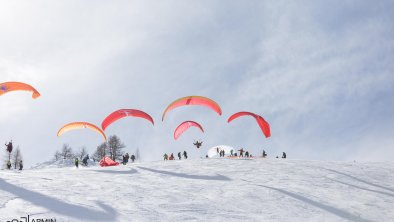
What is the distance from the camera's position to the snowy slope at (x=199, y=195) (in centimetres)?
1201

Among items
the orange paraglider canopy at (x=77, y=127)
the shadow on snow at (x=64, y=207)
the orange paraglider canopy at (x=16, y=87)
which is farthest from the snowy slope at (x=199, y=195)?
→ the orange paraglider canopy at (x=77, y=127)

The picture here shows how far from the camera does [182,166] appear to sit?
2420 cm

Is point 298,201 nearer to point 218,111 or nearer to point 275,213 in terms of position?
point 275,213

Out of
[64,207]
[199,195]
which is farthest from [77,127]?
[64,207]

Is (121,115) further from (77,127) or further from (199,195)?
(199,195)

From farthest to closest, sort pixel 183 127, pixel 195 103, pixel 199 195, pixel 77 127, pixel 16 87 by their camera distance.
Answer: pixel 183 127 < pixel 77 127 < pixel 195 103 < pixel 16 87 < pixel 199 195

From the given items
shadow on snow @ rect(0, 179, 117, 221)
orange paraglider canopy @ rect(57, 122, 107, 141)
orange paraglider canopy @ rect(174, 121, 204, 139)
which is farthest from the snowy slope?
orange paraglider canopy @ rect(174, 121, 204, 139)

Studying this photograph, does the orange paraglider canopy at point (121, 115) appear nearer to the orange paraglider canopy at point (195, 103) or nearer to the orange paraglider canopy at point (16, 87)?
the orange paraglider canopy at point (195, 103)

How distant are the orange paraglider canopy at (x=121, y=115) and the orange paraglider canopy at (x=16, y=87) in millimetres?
6315

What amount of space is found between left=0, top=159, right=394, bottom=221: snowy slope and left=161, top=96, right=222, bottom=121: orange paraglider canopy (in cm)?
736

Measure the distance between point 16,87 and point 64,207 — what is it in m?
13.8

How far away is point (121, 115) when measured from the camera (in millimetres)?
28953

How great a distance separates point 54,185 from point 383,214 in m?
12.8

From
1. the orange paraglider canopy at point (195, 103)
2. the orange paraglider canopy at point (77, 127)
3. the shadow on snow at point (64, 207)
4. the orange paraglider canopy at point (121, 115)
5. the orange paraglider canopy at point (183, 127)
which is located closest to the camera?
the shadow on snow at point (64, 207)
